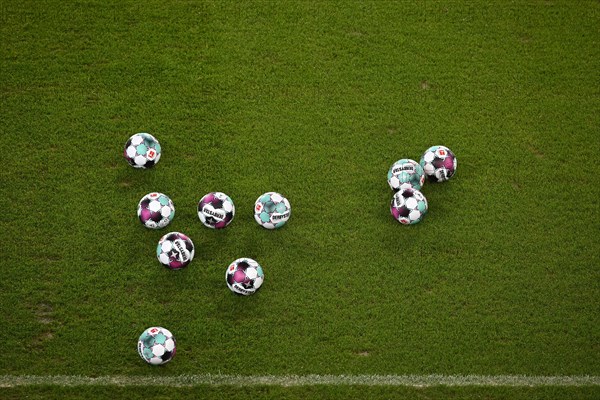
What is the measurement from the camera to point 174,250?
7.43 metres

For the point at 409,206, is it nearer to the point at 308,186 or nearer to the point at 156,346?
the point at 308,186

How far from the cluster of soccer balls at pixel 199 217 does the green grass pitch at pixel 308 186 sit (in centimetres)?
22

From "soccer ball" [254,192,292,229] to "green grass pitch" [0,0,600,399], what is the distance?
25 cm

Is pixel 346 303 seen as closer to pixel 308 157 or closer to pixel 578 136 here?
pixel 308 157

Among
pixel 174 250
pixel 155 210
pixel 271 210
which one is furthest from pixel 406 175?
pixel 155 210

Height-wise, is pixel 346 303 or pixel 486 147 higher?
pixel 486 147

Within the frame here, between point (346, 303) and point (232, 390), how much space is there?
156cm

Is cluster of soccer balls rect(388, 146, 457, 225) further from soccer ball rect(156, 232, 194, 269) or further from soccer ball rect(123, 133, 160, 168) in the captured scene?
soccer ball rect(123, 133, 160, 168)

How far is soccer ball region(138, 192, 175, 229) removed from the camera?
762 cm

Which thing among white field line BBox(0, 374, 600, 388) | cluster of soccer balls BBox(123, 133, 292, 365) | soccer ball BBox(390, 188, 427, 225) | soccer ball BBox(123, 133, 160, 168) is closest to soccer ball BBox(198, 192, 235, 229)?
cluster of soccer balls BBox(123, 133, 292, 365)

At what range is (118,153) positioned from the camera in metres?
8.34

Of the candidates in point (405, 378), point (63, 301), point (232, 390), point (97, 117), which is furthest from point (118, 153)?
point (405, 378)

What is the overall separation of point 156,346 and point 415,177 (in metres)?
3.48

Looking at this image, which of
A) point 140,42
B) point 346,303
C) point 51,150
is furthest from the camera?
point 140,42
